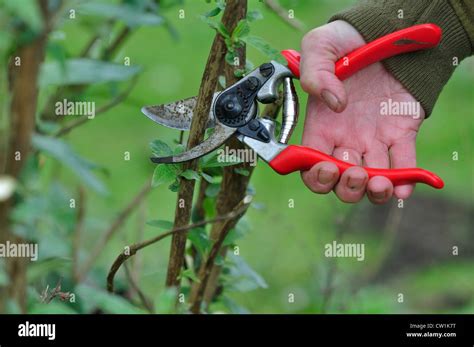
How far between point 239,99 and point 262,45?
180 mm

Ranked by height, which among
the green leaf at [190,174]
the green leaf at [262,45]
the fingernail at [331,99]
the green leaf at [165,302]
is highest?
the green leaf at [262,45]

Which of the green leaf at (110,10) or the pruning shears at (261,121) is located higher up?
the green leaf at (110,10)

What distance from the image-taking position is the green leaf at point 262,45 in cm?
143

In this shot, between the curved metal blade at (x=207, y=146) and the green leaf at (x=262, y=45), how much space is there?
18 centimetres

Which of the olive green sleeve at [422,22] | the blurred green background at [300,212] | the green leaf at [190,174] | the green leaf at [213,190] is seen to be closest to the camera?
the green leaf at [190,174]

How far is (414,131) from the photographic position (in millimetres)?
1951

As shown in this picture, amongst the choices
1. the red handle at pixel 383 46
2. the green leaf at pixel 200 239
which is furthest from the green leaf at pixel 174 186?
the red handle at pixel 383 46

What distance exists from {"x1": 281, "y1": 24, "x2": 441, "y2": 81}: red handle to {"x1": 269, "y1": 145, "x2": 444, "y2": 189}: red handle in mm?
218

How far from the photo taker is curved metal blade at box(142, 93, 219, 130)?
163 cm

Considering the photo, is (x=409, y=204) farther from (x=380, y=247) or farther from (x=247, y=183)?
(x=247, y=183)

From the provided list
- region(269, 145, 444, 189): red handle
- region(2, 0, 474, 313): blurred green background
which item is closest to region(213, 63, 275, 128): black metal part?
region(269, 145, 444, 189): red handle

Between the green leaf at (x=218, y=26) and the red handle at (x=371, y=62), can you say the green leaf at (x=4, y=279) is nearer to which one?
the green leaf at (x=218, y=26)

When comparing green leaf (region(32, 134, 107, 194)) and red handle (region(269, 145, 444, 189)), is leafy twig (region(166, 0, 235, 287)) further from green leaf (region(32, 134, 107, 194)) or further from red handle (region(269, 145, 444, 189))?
green leaf (region(32, 134, 107, 194))
